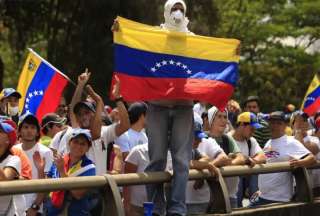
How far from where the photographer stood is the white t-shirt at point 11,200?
6.31m

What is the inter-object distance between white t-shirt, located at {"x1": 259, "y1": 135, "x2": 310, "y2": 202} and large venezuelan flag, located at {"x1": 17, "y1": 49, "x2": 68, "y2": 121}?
9.03 ft

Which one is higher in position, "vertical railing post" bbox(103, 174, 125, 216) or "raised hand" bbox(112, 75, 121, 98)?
"raised hand" bbox(112, 75, 121, 98)

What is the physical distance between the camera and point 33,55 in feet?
34.7

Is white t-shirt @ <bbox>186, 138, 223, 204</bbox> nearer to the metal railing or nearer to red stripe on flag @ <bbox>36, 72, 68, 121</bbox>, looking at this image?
the metal railing

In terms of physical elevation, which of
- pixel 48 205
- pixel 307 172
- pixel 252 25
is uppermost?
pixel 252 25

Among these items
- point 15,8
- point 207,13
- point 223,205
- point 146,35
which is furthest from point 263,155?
point 15,8

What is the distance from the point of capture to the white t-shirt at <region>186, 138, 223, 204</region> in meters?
8.09

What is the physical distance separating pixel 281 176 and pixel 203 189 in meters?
1.31

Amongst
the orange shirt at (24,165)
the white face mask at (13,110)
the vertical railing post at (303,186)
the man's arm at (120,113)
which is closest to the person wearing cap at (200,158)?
the man's arm at (120,113)

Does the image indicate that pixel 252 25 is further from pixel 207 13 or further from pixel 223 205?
pixel 223 205

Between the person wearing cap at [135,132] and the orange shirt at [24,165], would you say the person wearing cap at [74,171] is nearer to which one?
the orange shirt at [24,165]

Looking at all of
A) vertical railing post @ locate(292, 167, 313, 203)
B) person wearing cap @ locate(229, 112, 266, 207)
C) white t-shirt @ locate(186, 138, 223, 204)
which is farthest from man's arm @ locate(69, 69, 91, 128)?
vertical railing post @ locate(292, 167, 313, 203)

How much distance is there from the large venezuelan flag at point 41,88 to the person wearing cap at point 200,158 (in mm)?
2460

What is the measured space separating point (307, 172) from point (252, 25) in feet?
84.9
